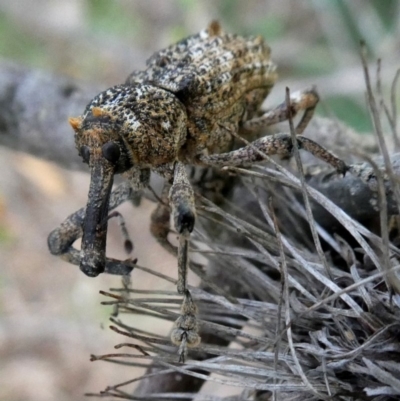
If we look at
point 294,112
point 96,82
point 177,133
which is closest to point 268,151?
point 177,133

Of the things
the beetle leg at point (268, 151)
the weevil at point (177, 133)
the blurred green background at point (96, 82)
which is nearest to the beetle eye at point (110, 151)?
the weevil at point (177, 133)

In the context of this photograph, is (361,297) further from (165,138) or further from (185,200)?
(165,138)

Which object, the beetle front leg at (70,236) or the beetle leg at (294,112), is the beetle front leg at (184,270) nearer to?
the beetle front leg at (70,236)

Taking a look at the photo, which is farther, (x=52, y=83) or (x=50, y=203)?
(x=50, y=203)

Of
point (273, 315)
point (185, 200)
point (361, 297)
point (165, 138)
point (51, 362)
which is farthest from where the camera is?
point (51, 362)

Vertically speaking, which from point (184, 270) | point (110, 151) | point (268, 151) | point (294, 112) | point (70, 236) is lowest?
point (184, 270)

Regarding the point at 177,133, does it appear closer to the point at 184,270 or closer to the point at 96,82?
the point at 184,270

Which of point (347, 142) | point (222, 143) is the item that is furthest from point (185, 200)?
point (347, 142)
